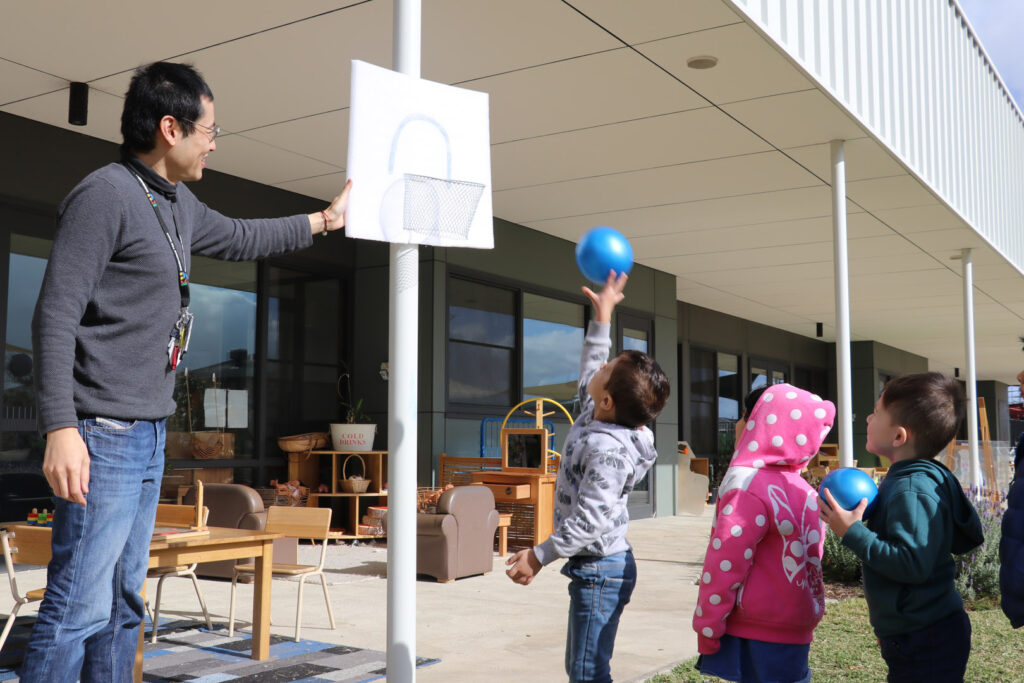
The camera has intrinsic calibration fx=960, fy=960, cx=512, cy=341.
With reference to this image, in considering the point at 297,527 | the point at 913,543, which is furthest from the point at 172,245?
the point at 297,527

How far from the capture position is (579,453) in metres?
2.68

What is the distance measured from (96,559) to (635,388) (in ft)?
4.68

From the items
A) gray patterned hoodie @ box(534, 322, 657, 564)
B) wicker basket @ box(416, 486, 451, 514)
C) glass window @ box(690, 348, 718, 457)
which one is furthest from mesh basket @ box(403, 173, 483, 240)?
glass window @ box(690, 348, 718, 457)

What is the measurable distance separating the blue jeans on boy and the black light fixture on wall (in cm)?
564

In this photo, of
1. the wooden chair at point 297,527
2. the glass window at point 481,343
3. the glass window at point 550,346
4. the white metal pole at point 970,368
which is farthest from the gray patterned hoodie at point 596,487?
the white metal pole at point 970,368

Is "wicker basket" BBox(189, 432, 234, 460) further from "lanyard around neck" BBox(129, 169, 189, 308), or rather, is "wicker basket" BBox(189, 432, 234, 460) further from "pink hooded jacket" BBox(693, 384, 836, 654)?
"pink hooded jacket" BBox(693, 384, 836, 654)

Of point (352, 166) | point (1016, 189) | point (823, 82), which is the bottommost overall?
point (352, 166)

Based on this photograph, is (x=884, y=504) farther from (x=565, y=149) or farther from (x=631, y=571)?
(x=565, y=149)

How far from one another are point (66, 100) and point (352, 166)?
5020 mm

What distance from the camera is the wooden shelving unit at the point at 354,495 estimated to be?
8.92 metres

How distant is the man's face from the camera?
2301mm

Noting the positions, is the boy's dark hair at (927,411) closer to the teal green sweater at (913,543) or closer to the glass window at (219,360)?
the teal green sweater at (913,543)

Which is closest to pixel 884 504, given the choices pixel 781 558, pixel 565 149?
pixel 781 558

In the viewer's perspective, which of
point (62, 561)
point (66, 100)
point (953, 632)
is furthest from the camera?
point (66, 100)
